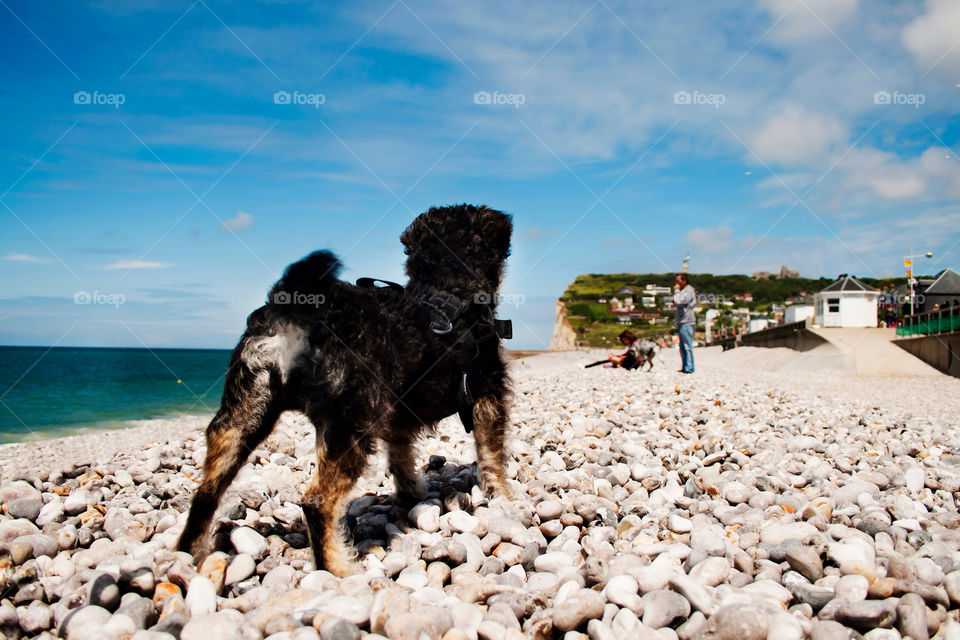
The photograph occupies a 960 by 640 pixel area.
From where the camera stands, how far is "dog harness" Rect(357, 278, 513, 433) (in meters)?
3.58

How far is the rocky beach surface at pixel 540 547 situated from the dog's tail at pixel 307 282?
1.01 meters

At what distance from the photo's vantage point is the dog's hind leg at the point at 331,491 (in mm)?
2918

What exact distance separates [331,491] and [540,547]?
1.27m

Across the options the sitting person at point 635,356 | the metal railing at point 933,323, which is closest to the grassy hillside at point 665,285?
the metal railing at point 933,323

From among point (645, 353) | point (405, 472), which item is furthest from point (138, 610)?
point (645, 353)

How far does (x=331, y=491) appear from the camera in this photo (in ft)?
9.68

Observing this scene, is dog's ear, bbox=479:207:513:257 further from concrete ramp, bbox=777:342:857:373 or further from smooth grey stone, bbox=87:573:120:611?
concrete ramp, bbox=777:342:857:373

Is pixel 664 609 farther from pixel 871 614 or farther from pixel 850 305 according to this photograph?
pixel 850 305

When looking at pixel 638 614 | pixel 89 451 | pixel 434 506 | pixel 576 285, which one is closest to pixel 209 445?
pixel 434 506

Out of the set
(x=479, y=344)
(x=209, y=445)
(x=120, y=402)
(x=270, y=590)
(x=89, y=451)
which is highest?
(x=479, y=344)

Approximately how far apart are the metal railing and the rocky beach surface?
62.5ft

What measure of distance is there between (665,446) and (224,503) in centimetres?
399

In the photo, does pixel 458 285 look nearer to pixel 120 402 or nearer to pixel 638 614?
pixel 638 614

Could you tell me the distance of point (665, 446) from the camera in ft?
17.8
